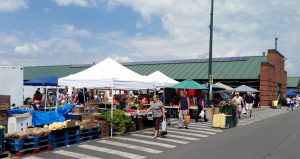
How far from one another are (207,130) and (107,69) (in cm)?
542

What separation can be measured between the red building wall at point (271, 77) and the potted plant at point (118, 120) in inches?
1252

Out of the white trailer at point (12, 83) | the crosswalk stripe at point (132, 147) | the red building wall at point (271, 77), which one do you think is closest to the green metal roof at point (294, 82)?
the red building wall at point (271, 77)

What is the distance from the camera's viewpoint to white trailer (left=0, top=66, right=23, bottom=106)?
1934 cm

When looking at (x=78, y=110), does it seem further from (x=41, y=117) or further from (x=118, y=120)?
(x=118, y=120)

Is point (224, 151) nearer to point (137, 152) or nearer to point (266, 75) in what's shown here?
point (137, 152)

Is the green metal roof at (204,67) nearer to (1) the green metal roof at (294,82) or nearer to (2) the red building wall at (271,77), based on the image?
(2) the red building wall at (271,77)


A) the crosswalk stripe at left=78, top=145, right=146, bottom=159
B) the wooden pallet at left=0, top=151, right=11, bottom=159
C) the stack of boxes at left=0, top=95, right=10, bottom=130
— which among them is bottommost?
the crosswalk stripe at left=78, top=145, right=146, bottom=159

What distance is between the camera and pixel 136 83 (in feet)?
52.6

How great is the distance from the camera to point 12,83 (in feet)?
64.6

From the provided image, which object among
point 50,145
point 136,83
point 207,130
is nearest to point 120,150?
point 50,145

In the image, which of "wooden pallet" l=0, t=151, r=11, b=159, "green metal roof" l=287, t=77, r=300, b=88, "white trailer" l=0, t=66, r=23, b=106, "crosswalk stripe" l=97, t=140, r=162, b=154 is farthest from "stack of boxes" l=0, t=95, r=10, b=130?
"green metal roof" l=287, t=77, r=300, b=88

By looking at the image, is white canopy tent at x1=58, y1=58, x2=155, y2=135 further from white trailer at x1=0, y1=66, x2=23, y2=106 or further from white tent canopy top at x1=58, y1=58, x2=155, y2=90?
white trailer at x1=0, y1=66, x2=23, y2=106

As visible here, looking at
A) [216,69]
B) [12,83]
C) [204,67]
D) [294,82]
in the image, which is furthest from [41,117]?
[294,82]

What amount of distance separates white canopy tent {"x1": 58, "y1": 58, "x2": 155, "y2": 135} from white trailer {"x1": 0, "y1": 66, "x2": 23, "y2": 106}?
4361 millimetres
